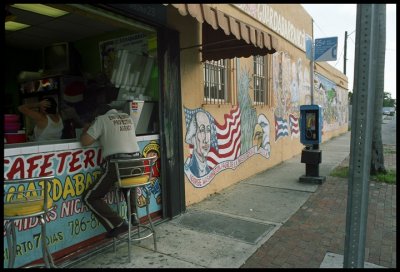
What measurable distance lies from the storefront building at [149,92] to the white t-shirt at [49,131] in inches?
4.3

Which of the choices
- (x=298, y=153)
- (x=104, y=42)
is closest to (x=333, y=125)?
(x=298, y=153)

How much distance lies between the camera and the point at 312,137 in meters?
7.09

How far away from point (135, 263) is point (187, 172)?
214cm

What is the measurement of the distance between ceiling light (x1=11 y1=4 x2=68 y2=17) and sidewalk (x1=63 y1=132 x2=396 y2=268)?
324 cm

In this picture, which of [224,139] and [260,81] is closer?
[224,139]

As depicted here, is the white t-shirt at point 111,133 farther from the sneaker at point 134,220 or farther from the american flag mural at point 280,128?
the american flag mural at point 280,128

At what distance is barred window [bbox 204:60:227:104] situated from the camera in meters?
6.34

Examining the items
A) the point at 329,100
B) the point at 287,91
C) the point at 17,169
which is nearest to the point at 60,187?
the point at 17,169

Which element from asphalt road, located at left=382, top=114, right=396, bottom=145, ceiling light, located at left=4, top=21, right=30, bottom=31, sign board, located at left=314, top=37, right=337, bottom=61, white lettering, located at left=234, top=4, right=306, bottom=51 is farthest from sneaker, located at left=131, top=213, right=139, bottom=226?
asphalt road, located at left=382, top=114, right=396, bottom=145

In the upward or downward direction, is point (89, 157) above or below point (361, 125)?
below

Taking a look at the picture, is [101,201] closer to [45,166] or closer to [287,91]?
[45,166]

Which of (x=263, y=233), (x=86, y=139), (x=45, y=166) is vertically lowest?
(x=263, y=233)

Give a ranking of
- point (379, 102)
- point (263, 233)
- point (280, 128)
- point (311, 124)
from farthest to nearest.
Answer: point (280, 128) → point (311, 124) → point (379, 102) → point (263, 233)

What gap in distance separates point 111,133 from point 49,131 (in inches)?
35.5
